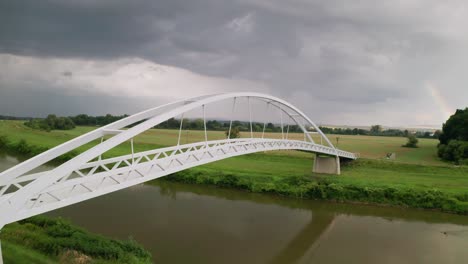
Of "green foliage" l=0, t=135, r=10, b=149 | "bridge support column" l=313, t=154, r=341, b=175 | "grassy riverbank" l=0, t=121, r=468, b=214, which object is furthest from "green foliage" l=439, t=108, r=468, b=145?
"green foliage" l=0, t=135, r=10, b=149

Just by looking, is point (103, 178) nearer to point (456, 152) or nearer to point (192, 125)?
point (456, 152)

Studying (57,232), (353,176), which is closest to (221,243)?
(57,232)

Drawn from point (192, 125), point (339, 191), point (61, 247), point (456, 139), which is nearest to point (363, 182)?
point (339, 191)

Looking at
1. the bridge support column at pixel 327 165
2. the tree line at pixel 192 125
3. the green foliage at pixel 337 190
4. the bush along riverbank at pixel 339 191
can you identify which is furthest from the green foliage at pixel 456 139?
the tree line at pixel 192 125

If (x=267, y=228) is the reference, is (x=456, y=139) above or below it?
above

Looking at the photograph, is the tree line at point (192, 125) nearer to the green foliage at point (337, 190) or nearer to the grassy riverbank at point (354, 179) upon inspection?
the grassy riverbank at point (354, 179)
